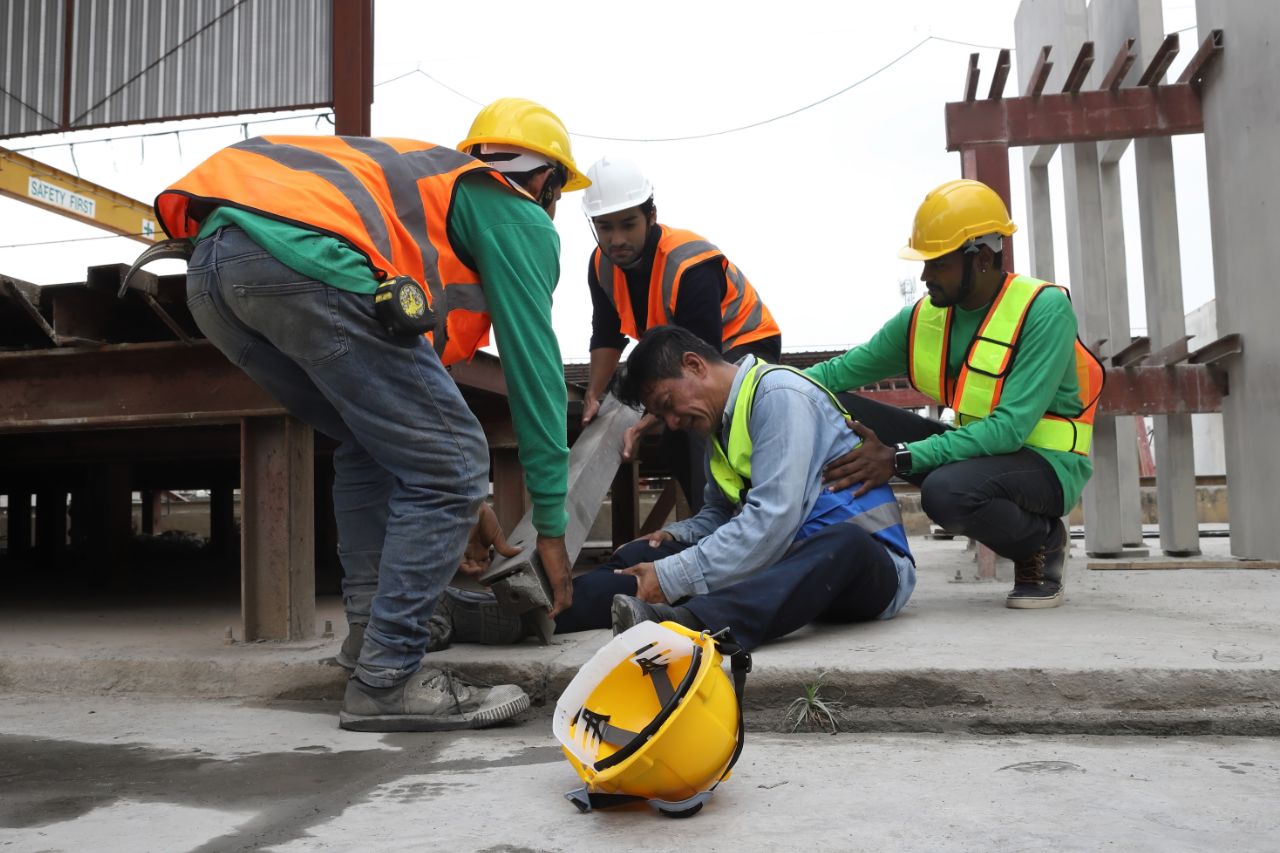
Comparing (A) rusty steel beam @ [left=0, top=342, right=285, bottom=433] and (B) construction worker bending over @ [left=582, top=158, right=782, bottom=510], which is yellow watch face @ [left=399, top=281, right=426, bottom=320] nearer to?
(A) rusty steel beam @ [left=0, top=342, right=285, bottom=433]

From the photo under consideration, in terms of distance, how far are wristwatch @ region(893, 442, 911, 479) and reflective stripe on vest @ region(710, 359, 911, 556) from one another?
71 mm

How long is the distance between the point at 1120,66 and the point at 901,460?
138 inches

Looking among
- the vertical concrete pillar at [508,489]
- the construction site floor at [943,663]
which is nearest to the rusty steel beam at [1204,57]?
the construction site floor at [943,663]

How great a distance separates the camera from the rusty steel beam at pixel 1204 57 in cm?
575

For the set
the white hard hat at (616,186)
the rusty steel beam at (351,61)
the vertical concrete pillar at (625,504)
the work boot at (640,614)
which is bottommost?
the work boot at (640,614)

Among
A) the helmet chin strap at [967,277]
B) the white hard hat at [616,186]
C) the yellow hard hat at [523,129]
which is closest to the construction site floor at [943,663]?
the helmet chin strap at [967,277]

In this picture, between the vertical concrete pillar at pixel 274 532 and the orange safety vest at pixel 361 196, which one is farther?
the vertical concrete pillar at pixel 274 532

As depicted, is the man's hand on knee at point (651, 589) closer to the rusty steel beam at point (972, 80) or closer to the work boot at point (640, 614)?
the work boot at point (640, 614)

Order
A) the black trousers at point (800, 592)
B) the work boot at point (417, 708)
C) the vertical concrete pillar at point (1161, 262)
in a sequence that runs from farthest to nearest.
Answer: the vertical concrete pillar at point (1161, 262), the black trousers at point (800, 592), the work boot at point (417, 708)

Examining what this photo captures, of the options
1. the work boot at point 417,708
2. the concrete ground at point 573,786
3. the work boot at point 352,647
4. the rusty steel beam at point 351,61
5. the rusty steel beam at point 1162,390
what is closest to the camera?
the concrete ground at point 573,786

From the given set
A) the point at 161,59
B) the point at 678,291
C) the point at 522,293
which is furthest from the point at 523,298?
the point at 161,59

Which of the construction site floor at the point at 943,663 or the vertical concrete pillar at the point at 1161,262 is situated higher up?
the vertical concrete pillar at the point at 1161,262

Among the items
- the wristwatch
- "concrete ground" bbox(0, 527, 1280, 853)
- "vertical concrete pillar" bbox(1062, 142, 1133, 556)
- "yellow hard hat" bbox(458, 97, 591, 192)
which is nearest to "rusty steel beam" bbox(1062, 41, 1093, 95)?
"vertical concrete pillar" bbox(1062, 142, 1133, 556)

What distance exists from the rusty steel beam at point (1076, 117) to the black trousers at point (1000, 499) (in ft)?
8.08
